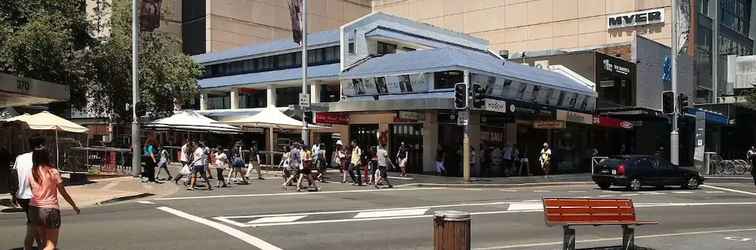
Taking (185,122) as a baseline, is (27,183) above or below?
below

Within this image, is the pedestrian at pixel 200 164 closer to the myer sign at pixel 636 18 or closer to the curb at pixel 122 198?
the curb at pixel 122 198

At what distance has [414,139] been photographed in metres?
34.5

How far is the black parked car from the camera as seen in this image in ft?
85.1

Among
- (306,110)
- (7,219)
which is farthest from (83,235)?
(306,110)

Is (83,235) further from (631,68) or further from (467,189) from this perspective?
(631,68)

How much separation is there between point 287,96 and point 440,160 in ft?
45.0

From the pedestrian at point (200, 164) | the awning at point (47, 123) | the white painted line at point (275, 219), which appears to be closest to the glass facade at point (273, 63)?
the awning at point (47, 123)

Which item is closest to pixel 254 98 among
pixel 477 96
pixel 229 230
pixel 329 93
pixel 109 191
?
pixel 329 93

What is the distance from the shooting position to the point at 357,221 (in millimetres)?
15031

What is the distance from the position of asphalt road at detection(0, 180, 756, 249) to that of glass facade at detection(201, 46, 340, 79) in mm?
18929

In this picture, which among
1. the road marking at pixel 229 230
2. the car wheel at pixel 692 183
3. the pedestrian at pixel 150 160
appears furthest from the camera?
the car wheel at pixel 692 183

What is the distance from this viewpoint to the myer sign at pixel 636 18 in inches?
2274

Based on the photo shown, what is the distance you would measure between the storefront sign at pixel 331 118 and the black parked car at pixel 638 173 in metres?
12.8

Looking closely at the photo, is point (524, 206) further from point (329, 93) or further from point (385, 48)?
point (329, 93)
